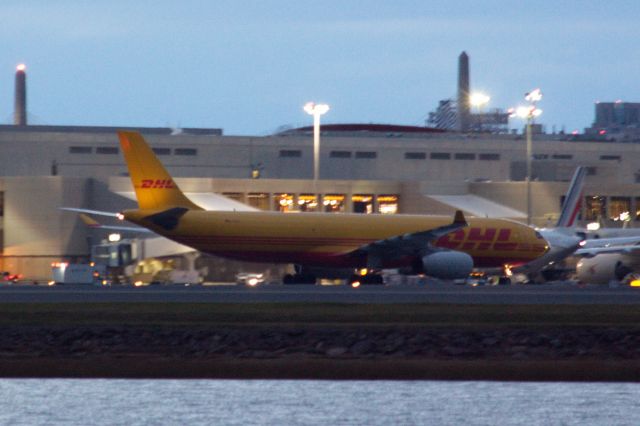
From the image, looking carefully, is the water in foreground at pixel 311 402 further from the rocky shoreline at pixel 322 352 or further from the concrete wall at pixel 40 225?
the concrete wall at pixel 40 225

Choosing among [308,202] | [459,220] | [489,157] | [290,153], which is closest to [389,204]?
[308,202]

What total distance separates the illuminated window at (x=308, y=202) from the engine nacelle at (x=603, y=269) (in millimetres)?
19513

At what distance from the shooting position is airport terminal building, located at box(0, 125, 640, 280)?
70.7 meters

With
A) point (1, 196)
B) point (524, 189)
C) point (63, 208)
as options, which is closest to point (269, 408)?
point (63, 208)

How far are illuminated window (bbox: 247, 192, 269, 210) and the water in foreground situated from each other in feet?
160

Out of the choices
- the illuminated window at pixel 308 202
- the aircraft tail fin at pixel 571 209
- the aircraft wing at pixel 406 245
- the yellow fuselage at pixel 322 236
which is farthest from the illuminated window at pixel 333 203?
the aircraft wing at pixel 406 245

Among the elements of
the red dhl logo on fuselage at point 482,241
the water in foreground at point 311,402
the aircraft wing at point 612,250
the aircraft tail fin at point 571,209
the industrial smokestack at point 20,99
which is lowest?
the water in foreground at point 311,402

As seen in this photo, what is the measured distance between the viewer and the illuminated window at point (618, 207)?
280ft

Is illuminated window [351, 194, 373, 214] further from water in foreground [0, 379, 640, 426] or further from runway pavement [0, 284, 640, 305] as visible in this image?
water in foreground [0, 379, 640, 426]

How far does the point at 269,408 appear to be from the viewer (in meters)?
23.5

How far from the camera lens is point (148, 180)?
53938 mm

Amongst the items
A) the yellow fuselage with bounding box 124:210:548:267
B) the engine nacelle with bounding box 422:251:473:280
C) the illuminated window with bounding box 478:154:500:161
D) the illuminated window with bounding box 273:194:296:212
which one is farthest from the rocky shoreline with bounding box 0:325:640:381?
the illuminated window with bounding box 478:154:500:161

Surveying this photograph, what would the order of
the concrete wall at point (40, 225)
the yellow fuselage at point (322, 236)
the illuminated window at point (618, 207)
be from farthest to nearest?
1. the illuminated window at point (618, 207)
2. the concrete wall at point (40, 225)
3. the yellow fuselage at point (322, 236)

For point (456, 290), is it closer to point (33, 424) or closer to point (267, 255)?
point (267, 255)
